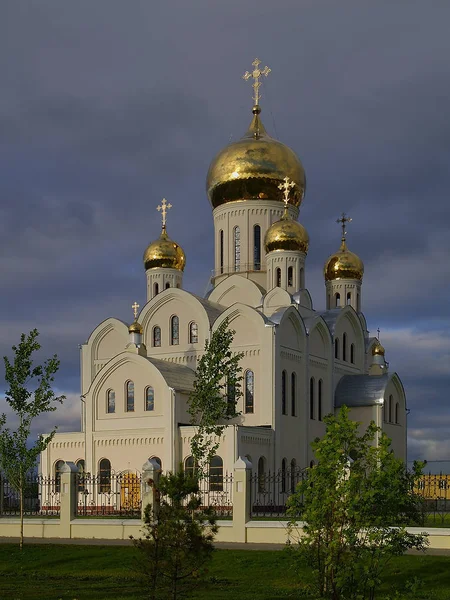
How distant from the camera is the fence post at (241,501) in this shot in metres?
Answer: 20.3

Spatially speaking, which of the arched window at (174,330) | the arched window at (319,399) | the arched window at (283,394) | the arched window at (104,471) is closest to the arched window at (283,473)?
the arched window at (283,394)

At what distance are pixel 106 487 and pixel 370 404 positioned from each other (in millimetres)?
11025

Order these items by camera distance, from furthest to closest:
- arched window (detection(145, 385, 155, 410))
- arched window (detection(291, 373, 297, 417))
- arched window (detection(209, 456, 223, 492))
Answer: arched window (detection(291, 373, 297, 417))
arched window (detection(145, 385, 155, 410))
arched window (detection(209, 456, 223, 492))

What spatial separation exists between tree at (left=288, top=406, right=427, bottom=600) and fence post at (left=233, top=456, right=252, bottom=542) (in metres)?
8.71

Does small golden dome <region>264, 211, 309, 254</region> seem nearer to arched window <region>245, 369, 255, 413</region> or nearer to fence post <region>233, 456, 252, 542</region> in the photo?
arched window <region>245, 369, 255, 413</region>

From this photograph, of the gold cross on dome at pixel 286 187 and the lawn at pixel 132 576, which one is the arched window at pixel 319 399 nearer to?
the gold cross on dome at pixel 286 187

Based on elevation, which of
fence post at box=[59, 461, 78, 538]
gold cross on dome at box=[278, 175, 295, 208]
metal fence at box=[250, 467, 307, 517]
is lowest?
metal fence at box=[250, 467, 307, 517]

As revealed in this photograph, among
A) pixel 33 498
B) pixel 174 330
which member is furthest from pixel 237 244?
pixel 33 498

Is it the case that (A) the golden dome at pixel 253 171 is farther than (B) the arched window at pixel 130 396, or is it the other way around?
(A) the golden dome at pixel 253 171

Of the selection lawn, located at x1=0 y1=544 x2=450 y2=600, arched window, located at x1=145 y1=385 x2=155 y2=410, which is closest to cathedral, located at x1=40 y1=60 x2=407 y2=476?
arched window, located at x1=145 y1=385 x2=155 y2=410

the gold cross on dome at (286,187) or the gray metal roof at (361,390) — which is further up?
the gold cross on dome at (286,187)

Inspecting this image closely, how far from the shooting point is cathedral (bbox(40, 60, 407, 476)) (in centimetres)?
3238

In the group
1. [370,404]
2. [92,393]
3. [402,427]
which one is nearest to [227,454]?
[92,393]

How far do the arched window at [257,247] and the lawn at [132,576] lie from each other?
19.7m
